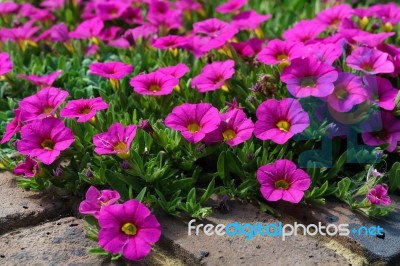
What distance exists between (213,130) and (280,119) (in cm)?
26

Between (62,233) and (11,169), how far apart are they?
44 cm

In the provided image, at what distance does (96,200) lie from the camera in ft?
7.22

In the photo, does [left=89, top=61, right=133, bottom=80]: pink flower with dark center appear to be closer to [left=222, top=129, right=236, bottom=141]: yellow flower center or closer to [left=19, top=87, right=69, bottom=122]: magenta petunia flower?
[left=19, top=87, right=69, bottom=122]: magenta petunia flower

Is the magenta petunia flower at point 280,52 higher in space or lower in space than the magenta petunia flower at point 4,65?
higher

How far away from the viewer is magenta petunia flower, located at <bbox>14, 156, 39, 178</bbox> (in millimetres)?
2414

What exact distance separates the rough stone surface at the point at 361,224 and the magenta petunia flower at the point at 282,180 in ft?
0.46

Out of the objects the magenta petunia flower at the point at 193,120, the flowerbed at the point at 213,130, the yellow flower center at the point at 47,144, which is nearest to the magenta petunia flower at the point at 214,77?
the flowerbed at the point at 213,130

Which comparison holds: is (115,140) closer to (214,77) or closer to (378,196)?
(214,77)

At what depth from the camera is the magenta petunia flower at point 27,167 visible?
241 cm

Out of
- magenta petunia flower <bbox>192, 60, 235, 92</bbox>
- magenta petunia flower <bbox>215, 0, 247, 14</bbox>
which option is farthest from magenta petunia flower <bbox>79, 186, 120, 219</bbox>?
magenta petunia flower <bbox>215, 0, 247, 14</bbox>

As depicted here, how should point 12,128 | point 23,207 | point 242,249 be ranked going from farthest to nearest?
point 12,128 → point 23,207 → point 242,249

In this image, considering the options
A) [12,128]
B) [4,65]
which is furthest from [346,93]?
[4,65]

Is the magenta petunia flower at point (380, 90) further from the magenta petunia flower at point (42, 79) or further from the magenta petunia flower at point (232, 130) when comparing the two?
the magenta petunia flower at point (42, 79)

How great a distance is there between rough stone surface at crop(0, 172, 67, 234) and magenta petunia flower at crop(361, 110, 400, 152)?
3.81ft
